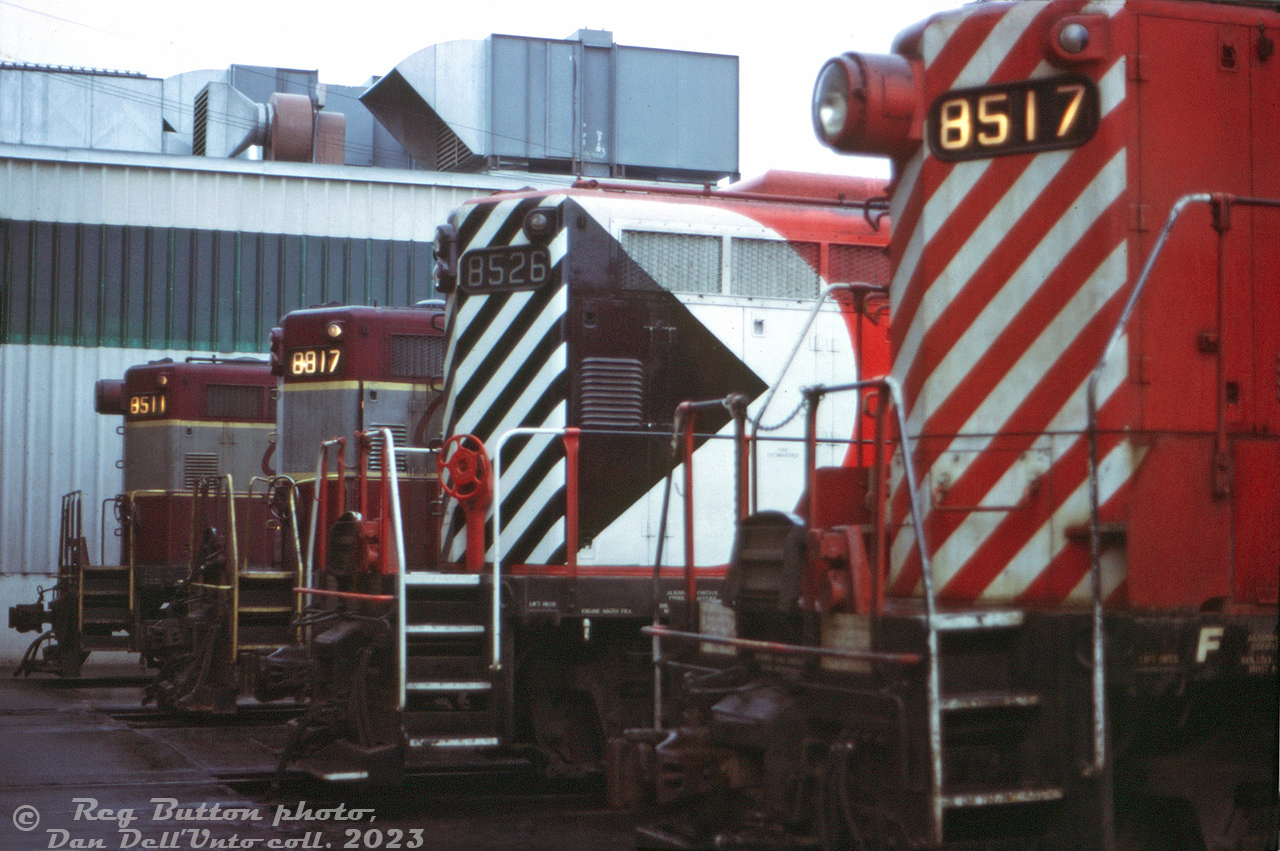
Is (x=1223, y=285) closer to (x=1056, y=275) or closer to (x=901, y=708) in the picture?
(x=1056, y=275)

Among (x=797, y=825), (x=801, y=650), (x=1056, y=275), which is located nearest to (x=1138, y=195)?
(x=1056, y=275)

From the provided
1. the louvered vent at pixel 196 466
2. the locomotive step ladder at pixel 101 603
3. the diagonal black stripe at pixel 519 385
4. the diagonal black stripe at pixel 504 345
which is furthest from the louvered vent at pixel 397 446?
the locomotive step ladder at pixel 101 603

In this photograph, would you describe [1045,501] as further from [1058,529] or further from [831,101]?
[831,101]

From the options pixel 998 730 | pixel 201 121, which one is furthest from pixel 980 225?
pixel 201 121

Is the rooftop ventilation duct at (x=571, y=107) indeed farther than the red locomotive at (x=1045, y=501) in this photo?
Yes

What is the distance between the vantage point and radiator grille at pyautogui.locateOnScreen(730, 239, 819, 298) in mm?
7840

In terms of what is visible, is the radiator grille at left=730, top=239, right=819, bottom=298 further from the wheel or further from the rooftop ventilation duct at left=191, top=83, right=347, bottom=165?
the rooftop ventilation duct at left=191, top=83, right=347, bottom=165

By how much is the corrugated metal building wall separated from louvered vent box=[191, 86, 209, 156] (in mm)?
6021

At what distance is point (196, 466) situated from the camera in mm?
14289

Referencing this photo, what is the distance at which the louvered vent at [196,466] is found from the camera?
14.2 meters

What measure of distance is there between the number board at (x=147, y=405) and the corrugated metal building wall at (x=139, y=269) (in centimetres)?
370

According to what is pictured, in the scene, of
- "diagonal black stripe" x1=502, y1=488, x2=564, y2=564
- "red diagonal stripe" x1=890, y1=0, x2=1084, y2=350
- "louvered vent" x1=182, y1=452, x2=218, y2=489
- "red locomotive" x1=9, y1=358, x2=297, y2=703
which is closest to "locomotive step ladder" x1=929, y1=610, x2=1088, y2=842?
"red diagonal stripe" x1=890, y1=0, x2=1084, y2=350

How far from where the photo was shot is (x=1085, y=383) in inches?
178

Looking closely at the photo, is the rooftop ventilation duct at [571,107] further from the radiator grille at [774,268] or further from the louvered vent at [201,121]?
the radiator grille at [774,268]
